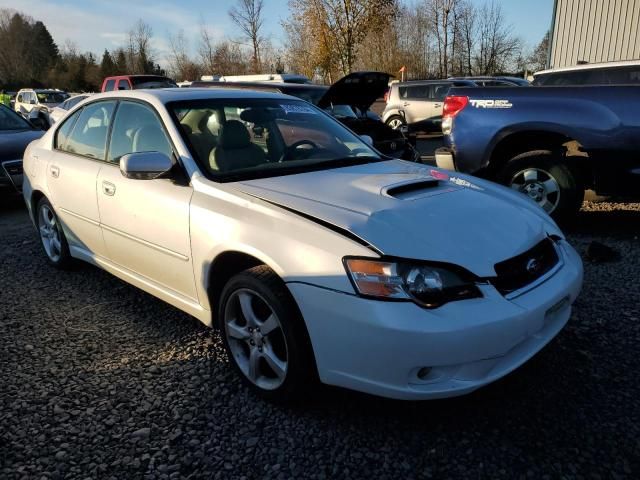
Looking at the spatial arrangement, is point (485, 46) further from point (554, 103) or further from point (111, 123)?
point (111, 123)

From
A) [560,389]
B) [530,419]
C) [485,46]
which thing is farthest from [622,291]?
[485,46]

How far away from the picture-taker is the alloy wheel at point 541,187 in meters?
5.14

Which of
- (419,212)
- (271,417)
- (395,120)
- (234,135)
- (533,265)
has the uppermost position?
(234,135)

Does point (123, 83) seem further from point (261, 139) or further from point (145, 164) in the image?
point (145, 164)

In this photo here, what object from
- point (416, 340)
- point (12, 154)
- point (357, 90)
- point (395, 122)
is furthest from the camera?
point (395, 122)

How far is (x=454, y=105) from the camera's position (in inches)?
221

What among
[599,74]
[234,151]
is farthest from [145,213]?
[599,74]

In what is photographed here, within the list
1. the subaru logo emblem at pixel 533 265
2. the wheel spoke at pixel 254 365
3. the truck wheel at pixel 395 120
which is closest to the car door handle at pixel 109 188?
the wheel spoke at pixel 254 365

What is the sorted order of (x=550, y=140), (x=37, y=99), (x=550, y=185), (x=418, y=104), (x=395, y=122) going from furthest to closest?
(x=37, y=99) → (x=395, y=122) → (x=418, y=104) → (x=550, y=140) → (x=550, y=185)

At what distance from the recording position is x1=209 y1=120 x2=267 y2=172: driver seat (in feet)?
10.1

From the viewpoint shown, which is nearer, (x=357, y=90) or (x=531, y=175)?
(x=531, y=175)

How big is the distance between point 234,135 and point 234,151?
0.15 m

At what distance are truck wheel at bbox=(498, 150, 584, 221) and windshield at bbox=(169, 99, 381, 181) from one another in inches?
86.0

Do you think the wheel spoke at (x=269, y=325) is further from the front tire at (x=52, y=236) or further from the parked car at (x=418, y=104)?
the parked car at (x=418, y=104)
